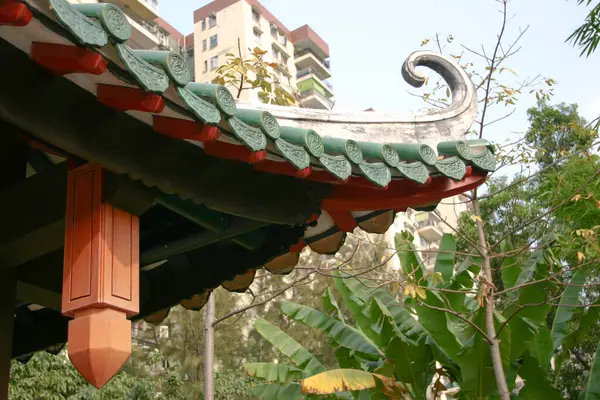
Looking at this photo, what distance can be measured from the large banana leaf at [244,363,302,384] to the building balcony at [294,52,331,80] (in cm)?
3362

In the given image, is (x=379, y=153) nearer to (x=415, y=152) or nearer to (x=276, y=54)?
(x=415, y=152)

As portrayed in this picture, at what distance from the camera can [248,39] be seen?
113ft

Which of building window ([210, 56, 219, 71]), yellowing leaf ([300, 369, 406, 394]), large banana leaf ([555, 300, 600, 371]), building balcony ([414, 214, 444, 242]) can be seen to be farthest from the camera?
building balcony ([414, 214, 444, 242])

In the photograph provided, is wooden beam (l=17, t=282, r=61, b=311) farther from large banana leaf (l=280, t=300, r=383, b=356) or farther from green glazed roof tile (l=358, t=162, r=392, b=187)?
large banana leaf (l=280, t=300, r=383, b=356)

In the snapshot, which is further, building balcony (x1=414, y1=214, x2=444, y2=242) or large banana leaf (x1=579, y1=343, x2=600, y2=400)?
building balcony (x1=414, y1=214, x2=444, y2=242)

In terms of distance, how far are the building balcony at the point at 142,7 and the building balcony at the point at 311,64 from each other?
10.2 meters

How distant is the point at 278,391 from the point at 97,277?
7.64 m

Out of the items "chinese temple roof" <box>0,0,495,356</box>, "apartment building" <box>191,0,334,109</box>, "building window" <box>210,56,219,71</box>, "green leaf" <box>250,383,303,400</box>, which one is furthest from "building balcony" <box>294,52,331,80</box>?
"chinese temple roof" <box>0,0,495,356</box>

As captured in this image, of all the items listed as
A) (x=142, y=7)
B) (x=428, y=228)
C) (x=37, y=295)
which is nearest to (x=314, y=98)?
(x=428, y=228)

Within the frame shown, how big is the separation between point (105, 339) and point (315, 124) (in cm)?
134

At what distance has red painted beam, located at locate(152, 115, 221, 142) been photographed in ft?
7.22

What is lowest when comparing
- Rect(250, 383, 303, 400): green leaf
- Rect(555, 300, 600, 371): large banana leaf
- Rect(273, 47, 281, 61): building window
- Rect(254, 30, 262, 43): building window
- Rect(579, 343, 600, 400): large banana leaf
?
Rect(579, 343, 600, 400): large banana leaf

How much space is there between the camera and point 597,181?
9.03 m

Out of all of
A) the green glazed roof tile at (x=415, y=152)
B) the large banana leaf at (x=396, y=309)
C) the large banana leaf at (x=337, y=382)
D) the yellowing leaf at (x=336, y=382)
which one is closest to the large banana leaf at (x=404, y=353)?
the large banana leaf at (x=396, y=309)
